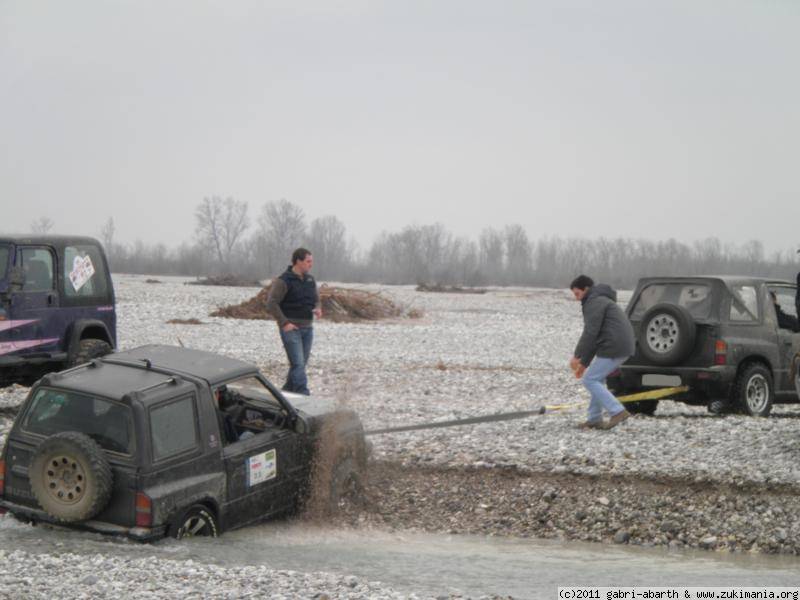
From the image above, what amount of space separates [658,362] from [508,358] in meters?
10.4

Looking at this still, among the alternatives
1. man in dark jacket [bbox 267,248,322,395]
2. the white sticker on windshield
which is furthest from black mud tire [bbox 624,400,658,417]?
the white sticker on windshield

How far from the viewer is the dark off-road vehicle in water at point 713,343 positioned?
12773mm

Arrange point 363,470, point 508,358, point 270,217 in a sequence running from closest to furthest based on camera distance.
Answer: point 363,470 < point 508,358 < point 270,217

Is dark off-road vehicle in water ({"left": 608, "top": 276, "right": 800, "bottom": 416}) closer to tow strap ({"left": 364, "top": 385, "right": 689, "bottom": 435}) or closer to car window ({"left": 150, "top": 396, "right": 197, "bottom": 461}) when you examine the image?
tow strap ({"left": 364, "top": 385, "right": 689, "bottom": 435})

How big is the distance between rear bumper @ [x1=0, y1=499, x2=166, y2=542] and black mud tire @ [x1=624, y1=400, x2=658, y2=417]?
784 centimetres

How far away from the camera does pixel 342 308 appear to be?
114 feet

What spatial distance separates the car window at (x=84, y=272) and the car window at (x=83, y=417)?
570cm

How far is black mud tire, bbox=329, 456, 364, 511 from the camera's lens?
9.12m

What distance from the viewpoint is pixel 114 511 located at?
294 inches

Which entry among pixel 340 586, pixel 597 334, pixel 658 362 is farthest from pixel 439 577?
pixel 658 362

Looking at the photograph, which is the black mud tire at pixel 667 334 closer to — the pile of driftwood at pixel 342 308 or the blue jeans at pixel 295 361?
the blue jeans at pixel 295 361

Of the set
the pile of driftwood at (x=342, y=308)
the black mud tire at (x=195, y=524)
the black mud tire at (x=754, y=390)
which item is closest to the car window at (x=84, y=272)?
the black mud tire at (x=195, y=524)

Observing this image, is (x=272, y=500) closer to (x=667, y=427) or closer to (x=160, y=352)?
(x=160, y=352)

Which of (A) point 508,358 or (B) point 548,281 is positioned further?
(B) point 548,281
